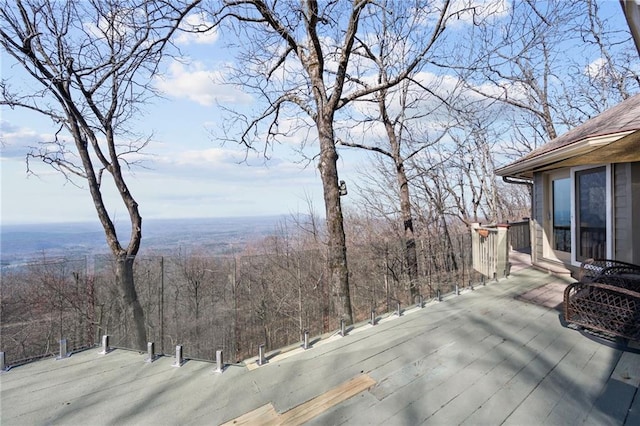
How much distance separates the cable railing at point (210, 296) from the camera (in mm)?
3232

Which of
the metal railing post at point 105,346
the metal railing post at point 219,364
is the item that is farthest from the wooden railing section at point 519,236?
the metal railing post at point 105,346

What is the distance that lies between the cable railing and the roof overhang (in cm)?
245

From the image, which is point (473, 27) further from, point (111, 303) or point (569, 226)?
point (111, 303)

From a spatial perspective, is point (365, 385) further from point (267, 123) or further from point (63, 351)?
point (267, 123)

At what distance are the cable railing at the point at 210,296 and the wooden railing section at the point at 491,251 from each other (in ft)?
0.82

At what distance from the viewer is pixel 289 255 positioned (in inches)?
238

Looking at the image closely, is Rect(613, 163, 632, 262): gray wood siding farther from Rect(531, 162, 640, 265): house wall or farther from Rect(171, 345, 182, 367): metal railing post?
Rect(171, 345, 182, 367): metal railing post

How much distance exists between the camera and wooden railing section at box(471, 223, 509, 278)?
18.6ft

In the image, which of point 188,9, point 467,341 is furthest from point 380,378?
point 188,9

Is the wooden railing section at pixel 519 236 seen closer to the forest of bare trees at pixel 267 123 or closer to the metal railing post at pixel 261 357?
the forest of bare trees at pixel 267 123

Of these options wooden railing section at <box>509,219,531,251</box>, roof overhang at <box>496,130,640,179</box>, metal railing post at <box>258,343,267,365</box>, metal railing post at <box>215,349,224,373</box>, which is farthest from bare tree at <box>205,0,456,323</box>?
wooden railing section at <box>509,219,531,251</box>

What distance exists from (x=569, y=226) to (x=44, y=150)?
12.8 m

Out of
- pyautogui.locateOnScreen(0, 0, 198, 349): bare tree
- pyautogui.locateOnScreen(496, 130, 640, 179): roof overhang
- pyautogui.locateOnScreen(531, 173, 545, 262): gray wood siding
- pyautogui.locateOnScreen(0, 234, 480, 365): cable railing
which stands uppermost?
pyautogui.locateOnScreen(0, 0, 198, 349): bare tree

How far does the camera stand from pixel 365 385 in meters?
Result: 2.15
